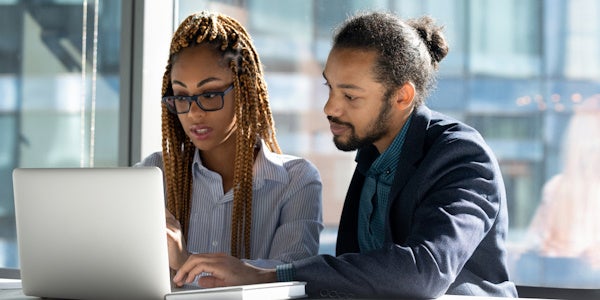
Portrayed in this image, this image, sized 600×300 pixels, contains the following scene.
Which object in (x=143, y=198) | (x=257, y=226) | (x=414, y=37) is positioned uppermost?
(x=414, y=37)

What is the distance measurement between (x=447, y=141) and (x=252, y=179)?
594mm

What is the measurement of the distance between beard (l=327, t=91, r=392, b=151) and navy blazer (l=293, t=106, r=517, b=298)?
8cm

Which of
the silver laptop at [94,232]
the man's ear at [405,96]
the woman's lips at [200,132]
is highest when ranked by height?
the man's ear at [405,96]

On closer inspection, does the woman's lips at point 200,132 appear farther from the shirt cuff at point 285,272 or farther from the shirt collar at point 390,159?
the shirt cuff at point 285,272

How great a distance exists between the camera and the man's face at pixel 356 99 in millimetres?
2168

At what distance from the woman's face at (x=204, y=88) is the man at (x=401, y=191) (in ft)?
1.08

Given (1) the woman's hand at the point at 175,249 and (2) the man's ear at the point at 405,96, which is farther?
(2) the man's ear at the point at 405,96

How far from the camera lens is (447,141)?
78.6 inches

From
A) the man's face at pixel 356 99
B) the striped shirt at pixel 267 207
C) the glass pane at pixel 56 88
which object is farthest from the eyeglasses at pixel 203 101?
the glass pane at pixel 56 88

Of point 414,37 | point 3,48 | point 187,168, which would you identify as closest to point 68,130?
point 3,48

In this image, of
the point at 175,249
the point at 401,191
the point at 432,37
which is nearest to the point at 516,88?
the point at 432,37

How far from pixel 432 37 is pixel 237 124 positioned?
21.5 inches

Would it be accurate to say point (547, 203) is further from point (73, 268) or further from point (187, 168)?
point (73, 268)

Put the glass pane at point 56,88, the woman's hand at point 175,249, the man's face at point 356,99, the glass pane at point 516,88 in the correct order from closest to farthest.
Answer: the woman's hand at point 175,249
the man's face at point 356,99
the glass pane at point 516,88
the glass pane at point 56,88
